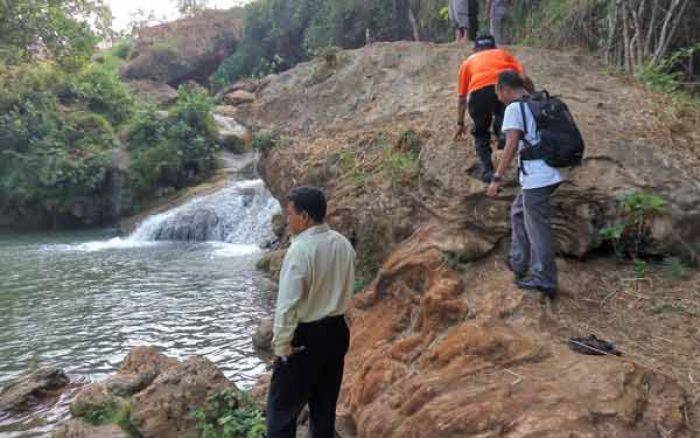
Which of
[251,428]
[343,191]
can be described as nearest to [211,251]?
[343,191]

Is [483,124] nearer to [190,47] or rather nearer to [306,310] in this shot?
[306,310]

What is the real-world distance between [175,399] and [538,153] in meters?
3.83

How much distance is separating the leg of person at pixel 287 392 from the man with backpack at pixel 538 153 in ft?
7.21

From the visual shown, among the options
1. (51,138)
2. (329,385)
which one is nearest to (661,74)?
(329,385)

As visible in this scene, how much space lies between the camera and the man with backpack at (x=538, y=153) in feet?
15.2

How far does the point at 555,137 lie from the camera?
15.1ft

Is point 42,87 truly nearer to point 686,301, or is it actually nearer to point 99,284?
point 99,284

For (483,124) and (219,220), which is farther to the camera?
(219,220)

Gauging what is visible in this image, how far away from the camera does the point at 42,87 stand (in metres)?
24.7

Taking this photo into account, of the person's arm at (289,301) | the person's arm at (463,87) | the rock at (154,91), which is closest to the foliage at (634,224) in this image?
the person's arm at (463,87)

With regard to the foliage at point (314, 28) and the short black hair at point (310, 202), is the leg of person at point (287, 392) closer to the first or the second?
the short black hair at point (310, 202)

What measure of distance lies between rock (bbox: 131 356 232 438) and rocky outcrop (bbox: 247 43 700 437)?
1.32m

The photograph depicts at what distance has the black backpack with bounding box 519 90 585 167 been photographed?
4.60 m

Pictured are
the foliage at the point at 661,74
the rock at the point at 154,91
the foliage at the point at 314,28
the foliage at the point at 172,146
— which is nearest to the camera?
the foliage at the point at 661,74
